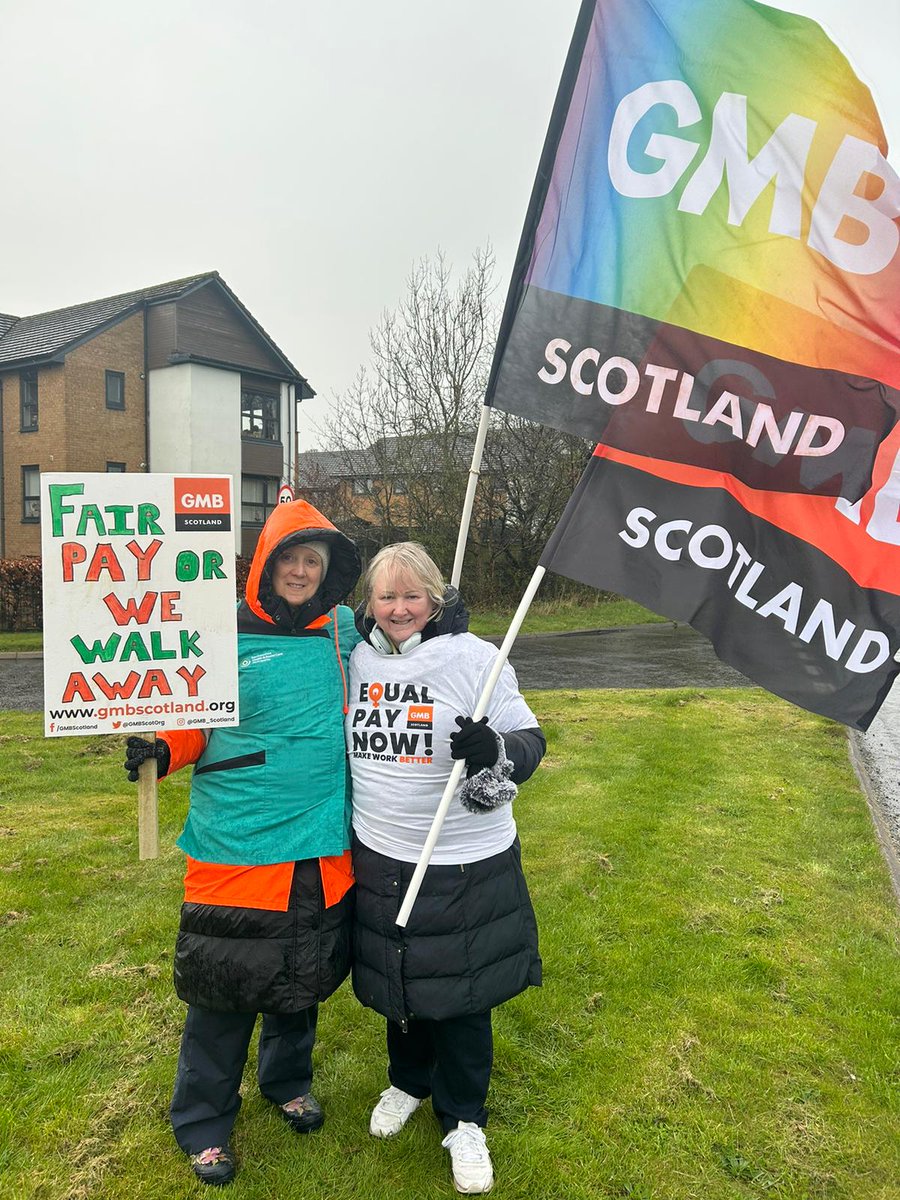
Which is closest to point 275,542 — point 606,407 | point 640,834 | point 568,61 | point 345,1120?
point 606,407

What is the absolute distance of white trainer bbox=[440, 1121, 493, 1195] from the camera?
8.53 ft

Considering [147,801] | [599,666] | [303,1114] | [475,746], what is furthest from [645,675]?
[147,801]

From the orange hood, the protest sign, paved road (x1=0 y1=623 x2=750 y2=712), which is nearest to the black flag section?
the orange hood

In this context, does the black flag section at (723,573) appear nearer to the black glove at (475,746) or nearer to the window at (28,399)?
the black glove at (475,746)

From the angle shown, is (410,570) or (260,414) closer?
(410,570)

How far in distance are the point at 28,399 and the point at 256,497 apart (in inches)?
323

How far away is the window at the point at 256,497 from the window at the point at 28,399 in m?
7.08

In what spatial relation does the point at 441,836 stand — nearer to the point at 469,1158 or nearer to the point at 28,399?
the point at 469,1158

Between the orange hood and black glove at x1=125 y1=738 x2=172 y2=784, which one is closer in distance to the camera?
black glove at x1=125 y1=738 x2=172 y2=784

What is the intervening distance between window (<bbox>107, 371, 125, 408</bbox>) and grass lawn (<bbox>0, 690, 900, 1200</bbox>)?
80.4ft

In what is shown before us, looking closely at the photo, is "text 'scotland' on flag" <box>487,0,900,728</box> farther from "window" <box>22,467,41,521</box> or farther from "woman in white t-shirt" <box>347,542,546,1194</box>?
"window" <box>22,467,41,521</box>

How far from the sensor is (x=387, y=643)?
2752 mm

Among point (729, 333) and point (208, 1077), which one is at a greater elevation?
point (729, 333)

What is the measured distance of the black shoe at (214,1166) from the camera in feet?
8.49
